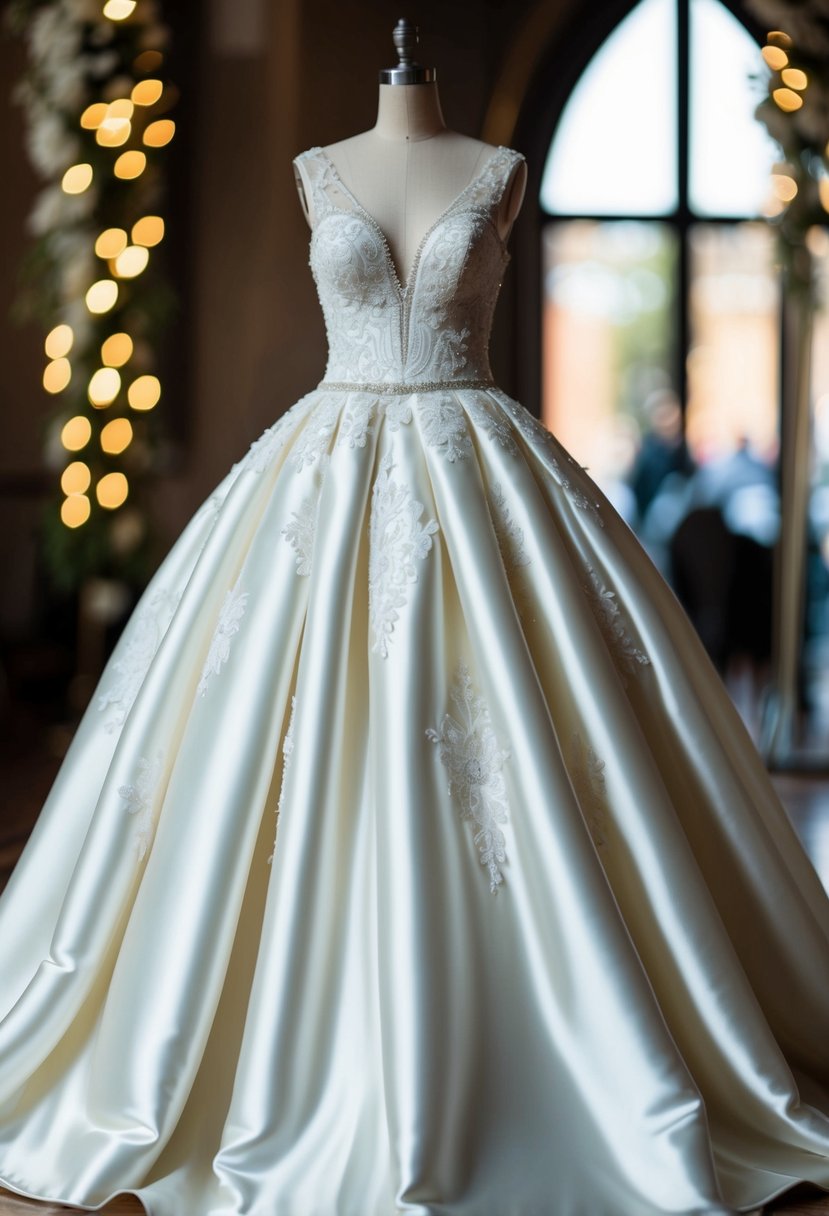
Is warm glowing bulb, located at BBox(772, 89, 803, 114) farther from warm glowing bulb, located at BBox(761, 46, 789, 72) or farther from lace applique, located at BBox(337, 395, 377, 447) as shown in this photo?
lace applique, located at BBox(337, 395, 377, 447)

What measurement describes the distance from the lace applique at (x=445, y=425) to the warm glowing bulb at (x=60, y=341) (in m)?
3.35

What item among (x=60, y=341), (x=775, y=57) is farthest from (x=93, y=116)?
(x=775, y=57)

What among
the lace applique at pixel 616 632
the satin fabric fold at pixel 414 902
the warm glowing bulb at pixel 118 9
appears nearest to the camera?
the satin fabric fold at pixel 414 902

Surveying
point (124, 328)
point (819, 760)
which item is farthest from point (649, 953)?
point (124, 328)

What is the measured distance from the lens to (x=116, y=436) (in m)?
5.53

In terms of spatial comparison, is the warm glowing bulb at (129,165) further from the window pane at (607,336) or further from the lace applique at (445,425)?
the lace applique at (445,425)

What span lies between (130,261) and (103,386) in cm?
50

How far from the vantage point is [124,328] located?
5.51 meters

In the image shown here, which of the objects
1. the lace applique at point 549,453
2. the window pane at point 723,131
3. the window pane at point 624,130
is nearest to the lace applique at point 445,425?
the lace applique at point 549,453

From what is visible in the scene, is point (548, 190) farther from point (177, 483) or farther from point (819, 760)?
point (819, 760)

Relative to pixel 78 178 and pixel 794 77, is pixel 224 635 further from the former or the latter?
pixel 794 77

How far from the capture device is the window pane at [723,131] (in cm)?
771

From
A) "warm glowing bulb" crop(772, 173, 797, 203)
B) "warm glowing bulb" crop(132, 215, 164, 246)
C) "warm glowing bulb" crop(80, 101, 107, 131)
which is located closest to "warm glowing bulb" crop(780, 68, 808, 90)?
Answer: "warm glowing bulb" crop(772, 173, 797, 203)

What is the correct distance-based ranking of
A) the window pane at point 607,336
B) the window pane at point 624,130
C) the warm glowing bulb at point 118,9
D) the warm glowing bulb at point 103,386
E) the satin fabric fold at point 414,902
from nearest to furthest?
the satin fabric fold at point 414,902 < the warm glowing bulb at point 118,9 < the warm glowing bulb at point 103,386 < the window pane at point 624,130 < the window pane at point 607,336
